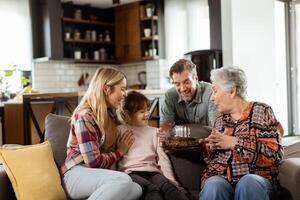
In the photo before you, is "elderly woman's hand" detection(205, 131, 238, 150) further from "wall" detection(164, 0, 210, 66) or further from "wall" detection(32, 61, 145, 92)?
"wall" detection(32, 61, 145, 92)

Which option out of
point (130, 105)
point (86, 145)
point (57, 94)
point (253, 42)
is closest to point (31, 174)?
point (86, 145)

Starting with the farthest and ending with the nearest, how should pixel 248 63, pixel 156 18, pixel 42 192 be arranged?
1. pixel 156 18
2. pixel 248 63
3. pixel 42 192

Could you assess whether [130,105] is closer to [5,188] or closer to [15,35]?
[5,188]

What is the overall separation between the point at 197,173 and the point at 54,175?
2.84 ft

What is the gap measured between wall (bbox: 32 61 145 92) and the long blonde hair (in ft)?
15.1

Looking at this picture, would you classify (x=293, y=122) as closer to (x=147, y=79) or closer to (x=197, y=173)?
(x=147, y=79)

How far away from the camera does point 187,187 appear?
99.0 inches

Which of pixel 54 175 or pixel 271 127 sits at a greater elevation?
pixel 271 127

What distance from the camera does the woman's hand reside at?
2322mm

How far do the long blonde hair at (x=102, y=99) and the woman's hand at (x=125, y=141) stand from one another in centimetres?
5

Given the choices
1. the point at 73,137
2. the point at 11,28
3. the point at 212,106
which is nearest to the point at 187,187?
the point at 212,106

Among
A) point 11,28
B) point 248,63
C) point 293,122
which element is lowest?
point 293,122

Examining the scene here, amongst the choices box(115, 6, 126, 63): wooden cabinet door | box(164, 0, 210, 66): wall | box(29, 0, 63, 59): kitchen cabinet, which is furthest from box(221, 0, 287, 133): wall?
box(29, 0, 63, 59): kitchen cabinet

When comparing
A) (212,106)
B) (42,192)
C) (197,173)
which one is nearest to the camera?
(42,192)
